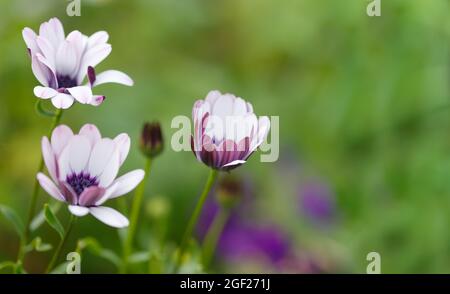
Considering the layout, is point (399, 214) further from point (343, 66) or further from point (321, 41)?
point (321, 41)

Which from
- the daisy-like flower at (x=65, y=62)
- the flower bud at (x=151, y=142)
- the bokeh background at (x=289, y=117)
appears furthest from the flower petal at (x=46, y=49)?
the bokeh background at (x=289, y=117)

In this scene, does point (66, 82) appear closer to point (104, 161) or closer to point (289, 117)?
point (104, 161)

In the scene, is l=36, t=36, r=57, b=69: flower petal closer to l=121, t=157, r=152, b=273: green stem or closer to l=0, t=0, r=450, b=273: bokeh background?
l=121, t=157, r=152, b=273: green stem

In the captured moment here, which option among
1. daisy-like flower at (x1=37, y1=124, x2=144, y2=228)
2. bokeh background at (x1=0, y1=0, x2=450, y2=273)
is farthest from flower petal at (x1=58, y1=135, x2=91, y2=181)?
bokeh background at (x1=0, y1=0, x2=450, y2=273)

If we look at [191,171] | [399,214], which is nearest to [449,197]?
[399,214]

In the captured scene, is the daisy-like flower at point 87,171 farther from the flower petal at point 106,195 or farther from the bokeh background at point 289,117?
the bokeh background at point 289,117
